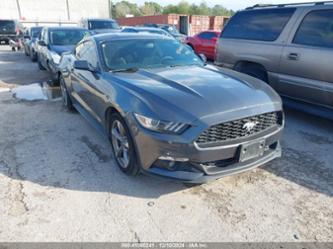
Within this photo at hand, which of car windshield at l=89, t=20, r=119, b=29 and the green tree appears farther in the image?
the green tree

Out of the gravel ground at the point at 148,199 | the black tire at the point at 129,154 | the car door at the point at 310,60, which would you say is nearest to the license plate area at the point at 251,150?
the gravel ground at the point at 148,199

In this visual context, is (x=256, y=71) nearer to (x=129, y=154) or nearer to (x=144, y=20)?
(x=129, y=154)

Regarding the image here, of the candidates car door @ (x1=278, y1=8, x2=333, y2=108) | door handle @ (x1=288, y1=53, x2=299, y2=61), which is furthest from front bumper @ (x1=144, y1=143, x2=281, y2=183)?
door handle @ (x1=288, y1=53, x2=299, y2=61)

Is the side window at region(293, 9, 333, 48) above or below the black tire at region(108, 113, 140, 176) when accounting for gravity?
above

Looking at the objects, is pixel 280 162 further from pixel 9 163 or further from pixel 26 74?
pixel 26 74

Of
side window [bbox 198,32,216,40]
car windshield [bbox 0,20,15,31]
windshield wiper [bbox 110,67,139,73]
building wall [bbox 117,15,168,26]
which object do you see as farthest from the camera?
building wall [bbox 117,15,168,26]

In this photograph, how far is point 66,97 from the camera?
19.9 feet

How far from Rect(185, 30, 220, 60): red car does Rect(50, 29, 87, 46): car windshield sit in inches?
246

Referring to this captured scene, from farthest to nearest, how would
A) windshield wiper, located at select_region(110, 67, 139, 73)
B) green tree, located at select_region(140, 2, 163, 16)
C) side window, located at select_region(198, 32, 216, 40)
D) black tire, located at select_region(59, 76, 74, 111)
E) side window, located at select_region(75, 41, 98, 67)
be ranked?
green tree, located at select_region(140, 2, 163, 16), side window, located at select_region(198, 32, 216, 40), black tire, located at select_region(59, 76, 74, 111), side window, located at select_region(75, 41, 98, 67), windshield wiper, located at select_region(110, 67, 139, 73)

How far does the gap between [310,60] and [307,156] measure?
161 centimetres

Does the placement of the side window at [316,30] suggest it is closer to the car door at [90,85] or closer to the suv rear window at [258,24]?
the suv rear window at [258,24]

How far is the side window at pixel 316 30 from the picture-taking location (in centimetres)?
443

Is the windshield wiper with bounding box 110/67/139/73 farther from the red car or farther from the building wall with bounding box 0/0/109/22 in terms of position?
the building wall with bounding box 0/0/109/22

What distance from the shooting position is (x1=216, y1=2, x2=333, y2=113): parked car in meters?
4.48
